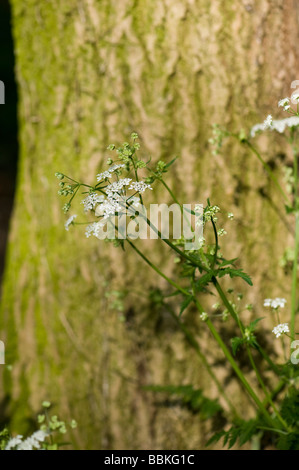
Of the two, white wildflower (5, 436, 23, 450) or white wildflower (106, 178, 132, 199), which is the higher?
white wildflower (106, 178, 132, 199)

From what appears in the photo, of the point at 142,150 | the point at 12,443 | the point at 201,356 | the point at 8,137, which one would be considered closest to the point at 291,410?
the point at 201,356

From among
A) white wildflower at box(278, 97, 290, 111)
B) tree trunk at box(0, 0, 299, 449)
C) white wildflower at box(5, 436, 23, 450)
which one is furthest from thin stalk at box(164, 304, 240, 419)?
white wildflower at box(278, 97, 290, 111)

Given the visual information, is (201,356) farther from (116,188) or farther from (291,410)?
(116,188)

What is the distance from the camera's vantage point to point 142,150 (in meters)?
1.79

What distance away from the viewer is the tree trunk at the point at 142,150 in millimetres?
1762

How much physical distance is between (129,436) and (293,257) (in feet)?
3.11

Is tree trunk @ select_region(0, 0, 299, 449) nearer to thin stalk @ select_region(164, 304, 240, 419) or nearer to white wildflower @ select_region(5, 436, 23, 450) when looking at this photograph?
thin stalk @ select_region(164, 304, 240, 419)

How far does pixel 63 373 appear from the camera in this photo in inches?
77.1

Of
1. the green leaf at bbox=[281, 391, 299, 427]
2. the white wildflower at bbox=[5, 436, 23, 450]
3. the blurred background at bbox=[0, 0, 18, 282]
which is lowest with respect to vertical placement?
the white wildflower at bbox=[5, 436, 23, 450]

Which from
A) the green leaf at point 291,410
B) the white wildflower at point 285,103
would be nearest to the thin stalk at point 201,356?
the green leaf at point 291,410

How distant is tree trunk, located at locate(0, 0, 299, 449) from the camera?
1.76 meters

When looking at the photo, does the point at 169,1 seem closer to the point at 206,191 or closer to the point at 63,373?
the point at 206,191
